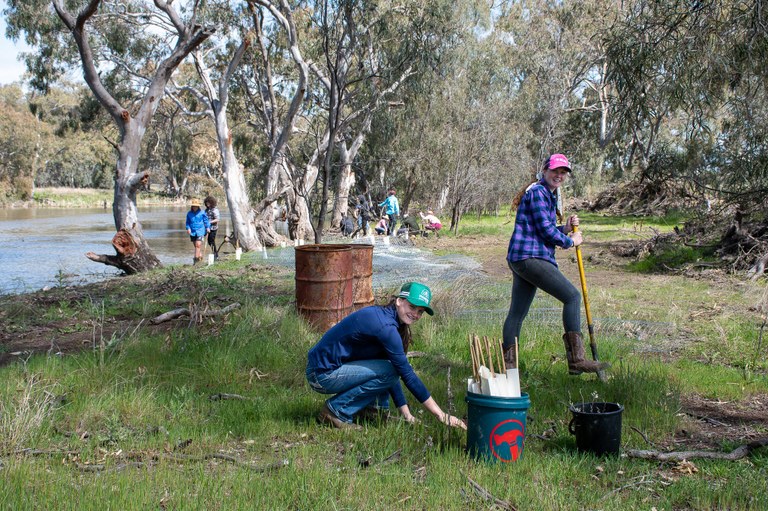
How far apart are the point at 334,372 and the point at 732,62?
21.3 ft

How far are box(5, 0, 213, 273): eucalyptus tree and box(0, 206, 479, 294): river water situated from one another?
137 cm

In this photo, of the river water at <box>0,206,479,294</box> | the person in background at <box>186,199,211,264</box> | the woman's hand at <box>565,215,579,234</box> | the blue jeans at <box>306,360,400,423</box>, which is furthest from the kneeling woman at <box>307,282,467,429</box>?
the person in background at <box>186,199,211,264</box>

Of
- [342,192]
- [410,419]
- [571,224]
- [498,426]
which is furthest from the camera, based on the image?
[342,192]

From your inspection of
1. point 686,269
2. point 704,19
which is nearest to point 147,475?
point 704,19

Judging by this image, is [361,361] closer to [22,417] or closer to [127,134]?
[22,417]

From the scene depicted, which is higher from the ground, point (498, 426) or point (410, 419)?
point (498, 426)

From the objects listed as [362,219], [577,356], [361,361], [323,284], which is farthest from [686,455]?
[362,219]

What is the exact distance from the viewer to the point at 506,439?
12.9 ft

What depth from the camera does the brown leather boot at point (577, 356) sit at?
548cm

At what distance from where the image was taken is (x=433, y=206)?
30750mm

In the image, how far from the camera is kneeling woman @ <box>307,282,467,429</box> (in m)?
4.47

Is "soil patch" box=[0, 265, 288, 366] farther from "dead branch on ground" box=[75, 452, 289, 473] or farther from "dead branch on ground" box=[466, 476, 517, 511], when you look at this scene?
"dead branch on ground" box=[466, 476, 517, 511]

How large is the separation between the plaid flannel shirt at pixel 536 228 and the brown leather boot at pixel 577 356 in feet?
1.92

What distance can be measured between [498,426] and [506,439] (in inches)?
3.4
